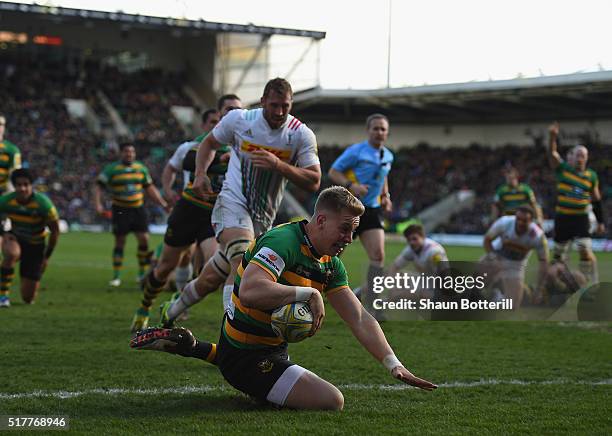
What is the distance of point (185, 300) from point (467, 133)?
42.1 meters

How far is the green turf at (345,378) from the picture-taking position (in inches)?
181

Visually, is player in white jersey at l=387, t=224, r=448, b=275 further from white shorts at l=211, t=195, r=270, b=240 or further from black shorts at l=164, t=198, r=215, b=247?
white shorts at l=211, t=195, r=270, b=240

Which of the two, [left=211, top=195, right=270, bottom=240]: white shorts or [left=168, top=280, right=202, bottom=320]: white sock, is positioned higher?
[left=211, top=195, right=270, bottom=240]: white shorts

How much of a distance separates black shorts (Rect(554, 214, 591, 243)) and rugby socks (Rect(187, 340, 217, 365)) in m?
9.33

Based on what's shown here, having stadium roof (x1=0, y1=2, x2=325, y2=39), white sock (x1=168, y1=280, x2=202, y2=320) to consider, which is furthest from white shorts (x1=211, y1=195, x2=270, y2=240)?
stadium roof (x1=0, y1=2, x2=325, y2=39)

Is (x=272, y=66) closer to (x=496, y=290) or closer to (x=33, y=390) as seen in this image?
(x=496, y=290)

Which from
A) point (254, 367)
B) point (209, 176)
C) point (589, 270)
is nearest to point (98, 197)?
point (209, 176)

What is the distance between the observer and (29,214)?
10188 mm

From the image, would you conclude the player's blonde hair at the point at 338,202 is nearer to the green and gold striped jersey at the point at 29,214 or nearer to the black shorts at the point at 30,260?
the green and gold striped jersey at the point at 29,214

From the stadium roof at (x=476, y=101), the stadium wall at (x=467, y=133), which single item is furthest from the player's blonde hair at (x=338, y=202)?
the stadium wall at (x=467, y=133)

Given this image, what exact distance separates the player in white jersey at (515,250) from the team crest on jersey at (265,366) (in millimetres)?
6399

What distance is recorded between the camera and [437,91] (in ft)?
134

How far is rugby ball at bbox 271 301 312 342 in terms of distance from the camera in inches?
171

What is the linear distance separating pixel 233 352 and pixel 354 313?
0.76 meters
